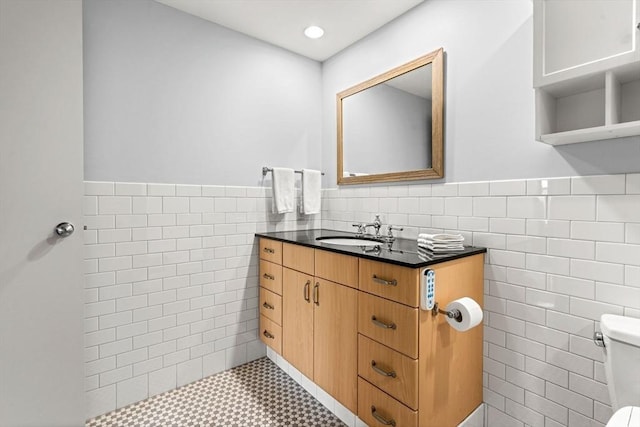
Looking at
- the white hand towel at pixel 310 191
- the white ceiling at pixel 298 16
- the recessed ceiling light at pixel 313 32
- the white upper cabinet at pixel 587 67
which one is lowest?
the white hand towel at pixel 310 191

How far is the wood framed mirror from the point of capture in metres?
1.87

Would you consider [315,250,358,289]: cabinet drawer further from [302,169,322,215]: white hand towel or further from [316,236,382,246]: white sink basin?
[302,169,322,215]: white hand towel

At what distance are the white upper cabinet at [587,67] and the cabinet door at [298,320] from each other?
1.39 m

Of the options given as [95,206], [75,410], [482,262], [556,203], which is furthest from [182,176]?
[556,203]

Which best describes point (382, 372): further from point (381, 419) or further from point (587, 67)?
point (587, 67)

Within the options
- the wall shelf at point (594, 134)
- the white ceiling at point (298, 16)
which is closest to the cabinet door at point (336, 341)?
the wall shelf at point (594, 134)

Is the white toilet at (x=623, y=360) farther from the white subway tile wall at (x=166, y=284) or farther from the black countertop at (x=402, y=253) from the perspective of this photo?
the white subway tile wall at (x=166, y=284)

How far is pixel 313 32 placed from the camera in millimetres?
2287

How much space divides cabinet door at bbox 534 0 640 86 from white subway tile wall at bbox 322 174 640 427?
454 millimetres

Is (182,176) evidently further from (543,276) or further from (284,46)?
(543,276)

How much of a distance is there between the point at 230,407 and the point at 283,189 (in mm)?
1449

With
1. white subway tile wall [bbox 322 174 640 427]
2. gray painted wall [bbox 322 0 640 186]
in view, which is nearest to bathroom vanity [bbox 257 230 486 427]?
white subway tile wall [bbox 322 174 640 427]

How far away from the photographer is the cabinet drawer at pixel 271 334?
7.01 feet

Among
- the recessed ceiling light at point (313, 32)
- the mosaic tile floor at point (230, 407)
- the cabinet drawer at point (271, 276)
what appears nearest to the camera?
the mosaic tile floor at point (230, 407)
